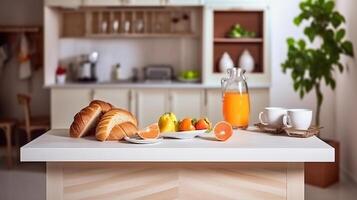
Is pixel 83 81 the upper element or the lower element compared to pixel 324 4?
lower

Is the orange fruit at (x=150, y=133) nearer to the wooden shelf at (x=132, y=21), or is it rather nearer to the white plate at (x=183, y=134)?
the white plate at (x=183, y=134)

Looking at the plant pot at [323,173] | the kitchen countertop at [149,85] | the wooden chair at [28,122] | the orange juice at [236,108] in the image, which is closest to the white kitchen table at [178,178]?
the orange juice at [236,108]

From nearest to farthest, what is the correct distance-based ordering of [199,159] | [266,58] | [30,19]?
[199,159] < [266,58] < [30,19]

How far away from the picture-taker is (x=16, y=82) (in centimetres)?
593

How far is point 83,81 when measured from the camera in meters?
5.47

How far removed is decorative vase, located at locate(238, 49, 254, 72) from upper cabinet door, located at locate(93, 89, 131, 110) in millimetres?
1241

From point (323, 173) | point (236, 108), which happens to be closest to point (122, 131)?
point (236, 108)

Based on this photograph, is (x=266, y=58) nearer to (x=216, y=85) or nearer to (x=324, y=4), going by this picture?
(x=216, y=85)

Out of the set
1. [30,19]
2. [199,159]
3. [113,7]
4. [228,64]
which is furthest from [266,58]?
[199,159]

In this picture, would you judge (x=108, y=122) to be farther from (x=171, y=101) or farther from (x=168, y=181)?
(x=171, y=101)

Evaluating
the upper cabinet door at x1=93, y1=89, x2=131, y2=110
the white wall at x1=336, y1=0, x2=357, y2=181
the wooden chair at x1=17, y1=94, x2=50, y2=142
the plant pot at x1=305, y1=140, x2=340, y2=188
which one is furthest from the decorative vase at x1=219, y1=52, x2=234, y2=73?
the wooden chair at x1=17, y1=94, x2=50, y2=142

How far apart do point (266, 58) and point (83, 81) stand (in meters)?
2.02

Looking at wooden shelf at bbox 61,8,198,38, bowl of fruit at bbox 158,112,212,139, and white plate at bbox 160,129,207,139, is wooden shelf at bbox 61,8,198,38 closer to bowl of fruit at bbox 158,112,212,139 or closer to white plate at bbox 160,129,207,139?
bowl of fruit at bbox 158,112,212,139

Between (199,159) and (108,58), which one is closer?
(199,159)
